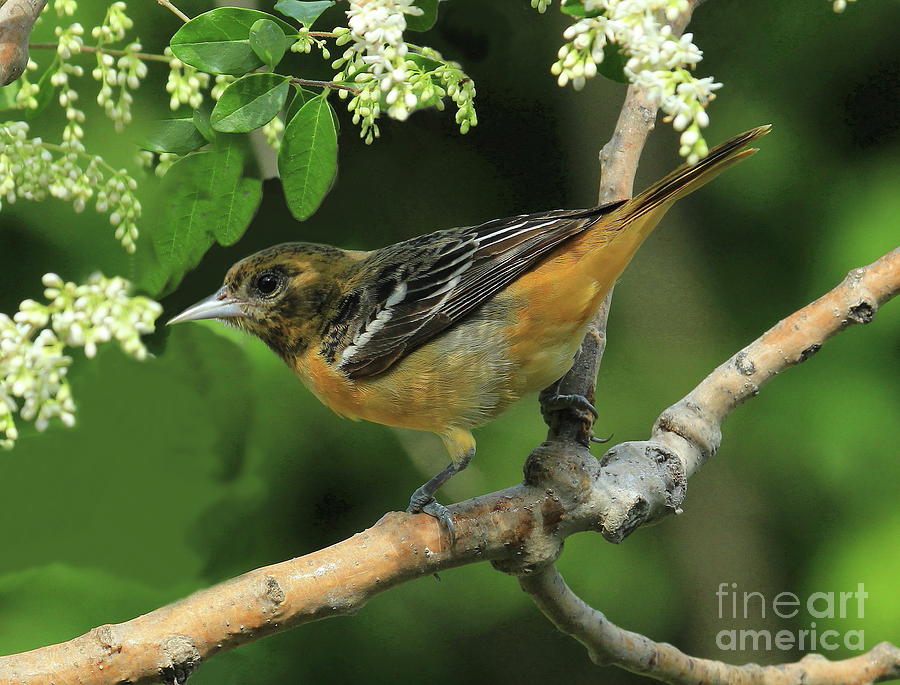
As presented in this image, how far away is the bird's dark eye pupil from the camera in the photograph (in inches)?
76.6

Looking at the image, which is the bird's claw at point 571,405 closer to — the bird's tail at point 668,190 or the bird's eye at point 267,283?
the bird's tail at point 668,190

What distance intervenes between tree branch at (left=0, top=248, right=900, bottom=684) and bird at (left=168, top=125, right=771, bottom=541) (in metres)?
0.14

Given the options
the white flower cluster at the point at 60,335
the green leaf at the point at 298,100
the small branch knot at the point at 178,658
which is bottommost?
the small branch knot at the point at 178,658

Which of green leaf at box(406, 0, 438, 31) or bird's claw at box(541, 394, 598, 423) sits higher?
green leaf at box(406, 0, 438, 31)

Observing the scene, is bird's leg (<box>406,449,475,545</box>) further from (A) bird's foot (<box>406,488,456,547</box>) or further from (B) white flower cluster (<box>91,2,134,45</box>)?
(B) white flower cluster (<box>91,2,134,45</box>)

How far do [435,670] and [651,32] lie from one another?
6.32 feet

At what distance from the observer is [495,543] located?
1.52 metres

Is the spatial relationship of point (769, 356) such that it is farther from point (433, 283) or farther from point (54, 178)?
point (54, 178)

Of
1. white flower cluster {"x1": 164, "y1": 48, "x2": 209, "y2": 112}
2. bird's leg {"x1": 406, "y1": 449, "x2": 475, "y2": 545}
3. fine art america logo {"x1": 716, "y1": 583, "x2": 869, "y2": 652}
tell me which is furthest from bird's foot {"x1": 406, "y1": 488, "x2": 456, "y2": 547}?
fine art america logo {"x1": 716, "y1": 583, "x2": 869, "y2": 652}

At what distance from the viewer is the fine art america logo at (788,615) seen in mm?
2434

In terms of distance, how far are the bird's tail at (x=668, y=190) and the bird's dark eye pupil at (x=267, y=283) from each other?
2.16 ft

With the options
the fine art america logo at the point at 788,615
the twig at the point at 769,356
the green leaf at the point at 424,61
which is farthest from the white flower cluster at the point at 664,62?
the fine art america logo at the point at 788,615

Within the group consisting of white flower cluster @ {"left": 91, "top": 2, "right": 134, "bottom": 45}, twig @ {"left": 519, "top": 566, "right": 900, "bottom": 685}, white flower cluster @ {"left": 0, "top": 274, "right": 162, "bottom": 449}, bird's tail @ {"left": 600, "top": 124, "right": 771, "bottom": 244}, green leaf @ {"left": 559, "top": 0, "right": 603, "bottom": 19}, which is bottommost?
white flower cluster @ {"left": 0, "top": 274, "right": 162, "bottom": 449}

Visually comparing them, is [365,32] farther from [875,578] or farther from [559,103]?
[875,578]
